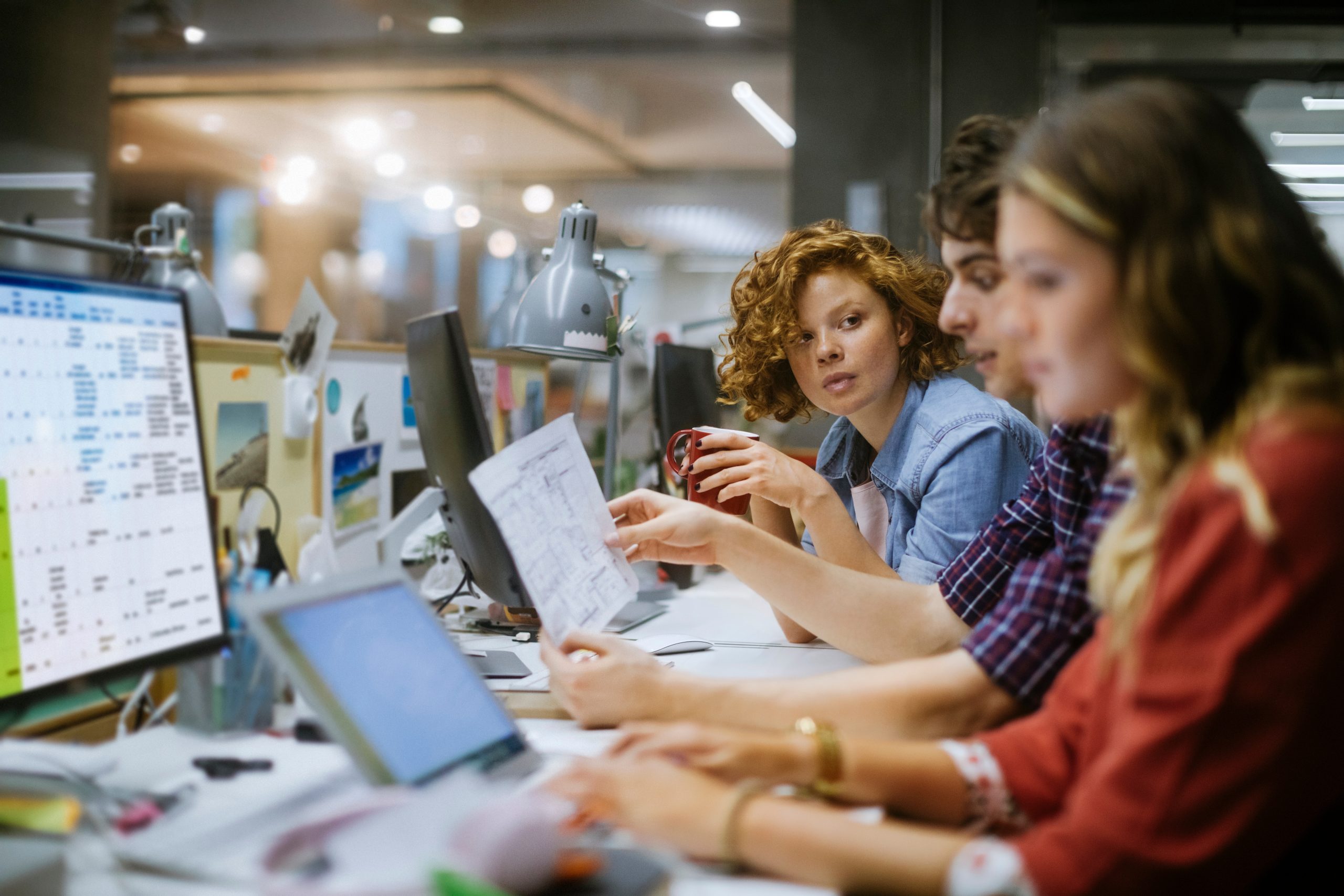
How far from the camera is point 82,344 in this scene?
81 cm

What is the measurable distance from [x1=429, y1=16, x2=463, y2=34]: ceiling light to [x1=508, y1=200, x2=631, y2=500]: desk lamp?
4156 millimetres

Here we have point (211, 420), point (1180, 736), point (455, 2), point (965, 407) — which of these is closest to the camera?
point (1180, 736)

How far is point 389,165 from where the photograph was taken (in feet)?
18.2

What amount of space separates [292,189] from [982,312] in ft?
17.5

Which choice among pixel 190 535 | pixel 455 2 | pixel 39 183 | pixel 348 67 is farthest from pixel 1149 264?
pixel 348 67

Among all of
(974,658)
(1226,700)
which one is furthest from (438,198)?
(1226,700)

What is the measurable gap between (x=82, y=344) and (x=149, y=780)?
14.2 inches

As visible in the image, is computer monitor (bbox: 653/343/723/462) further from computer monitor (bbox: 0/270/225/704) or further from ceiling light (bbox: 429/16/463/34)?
ceiling light (bbox: 429/16/463/34)

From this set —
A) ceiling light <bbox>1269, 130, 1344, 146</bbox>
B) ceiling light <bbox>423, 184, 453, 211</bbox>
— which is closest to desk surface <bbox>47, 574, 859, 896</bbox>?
ceiling light <bbox>1269, 130, 1344, 146</bbox>

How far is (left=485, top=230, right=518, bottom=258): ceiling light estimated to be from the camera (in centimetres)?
567

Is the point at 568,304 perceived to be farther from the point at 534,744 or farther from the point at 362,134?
the point at 362,134

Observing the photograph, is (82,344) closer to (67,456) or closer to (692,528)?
(67,456)

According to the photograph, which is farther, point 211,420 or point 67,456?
point 211,420

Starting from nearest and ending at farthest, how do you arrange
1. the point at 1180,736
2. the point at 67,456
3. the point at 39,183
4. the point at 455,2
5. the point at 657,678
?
the point at 1180,736
the point at 67,456
the point at 657,678
the point at 39,183
the point at 455,2
